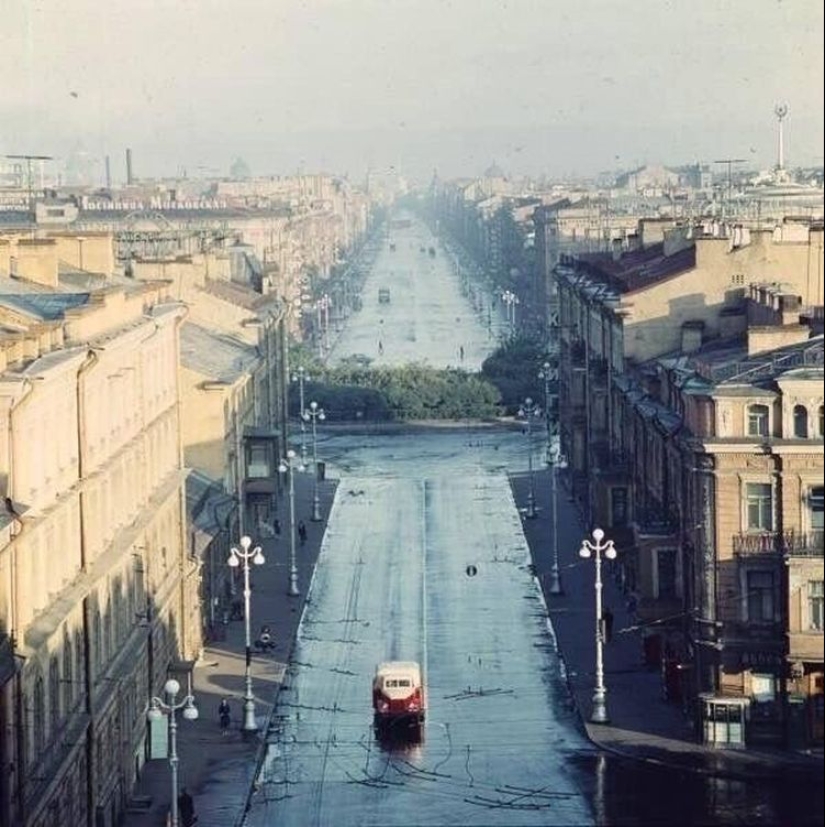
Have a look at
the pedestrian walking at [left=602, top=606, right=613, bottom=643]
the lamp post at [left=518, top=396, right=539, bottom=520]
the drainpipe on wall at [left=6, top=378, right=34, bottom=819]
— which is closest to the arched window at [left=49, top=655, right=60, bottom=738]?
the drainpipe on wall at [left=6, top=378, right=34, bottom=819]

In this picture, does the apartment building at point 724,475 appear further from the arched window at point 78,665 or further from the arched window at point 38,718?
the arched window at point 78,665

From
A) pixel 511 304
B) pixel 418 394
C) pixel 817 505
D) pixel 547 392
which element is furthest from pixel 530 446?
pixel 511 304

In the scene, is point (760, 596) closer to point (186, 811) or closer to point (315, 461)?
point (186, 811)

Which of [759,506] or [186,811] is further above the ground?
[759,506]

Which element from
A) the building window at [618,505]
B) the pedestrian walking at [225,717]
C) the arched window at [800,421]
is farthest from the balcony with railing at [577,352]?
the arched window at [800,421]

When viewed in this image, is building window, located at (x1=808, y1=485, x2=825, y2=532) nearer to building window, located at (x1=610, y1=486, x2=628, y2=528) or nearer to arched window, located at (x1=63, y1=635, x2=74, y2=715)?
arched window, located at (x1=63, y1=635, x2=74, y2=715)

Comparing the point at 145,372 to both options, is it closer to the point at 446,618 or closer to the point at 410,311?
the point at 446,618
